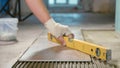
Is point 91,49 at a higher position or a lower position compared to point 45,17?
lower

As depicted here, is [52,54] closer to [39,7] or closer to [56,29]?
[56,29]

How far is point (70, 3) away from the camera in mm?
6969

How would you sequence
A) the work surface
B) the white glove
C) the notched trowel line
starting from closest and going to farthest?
1. the notched trowel line
2. the work surface
3. the white glove

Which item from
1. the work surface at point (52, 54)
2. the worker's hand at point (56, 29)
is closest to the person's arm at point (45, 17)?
the worker's hand at point (56, 29)

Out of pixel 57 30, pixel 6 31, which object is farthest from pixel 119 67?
pixel 6 31

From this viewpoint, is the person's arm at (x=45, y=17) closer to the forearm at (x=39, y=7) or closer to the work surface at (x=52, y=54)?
the forearm at (x=39, y=7)

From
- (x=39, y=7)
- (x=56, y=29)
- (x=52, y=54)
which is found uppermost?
(x=39, y=7)

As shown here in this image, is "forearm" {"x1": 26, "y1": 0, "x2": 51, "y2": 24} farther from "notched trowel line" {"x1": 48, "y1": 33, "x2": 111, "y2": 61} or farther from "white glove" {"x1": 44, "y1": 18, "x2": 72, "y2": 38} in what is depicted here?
"notched trowel line" {"x1": 48, "y1": 33, "x2": 111, "y2": 61}

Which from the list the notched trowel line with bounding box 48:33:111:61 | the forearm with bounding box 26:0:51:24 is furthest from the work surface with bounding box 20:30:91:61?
the forearm with bounding box 26:0:51:24

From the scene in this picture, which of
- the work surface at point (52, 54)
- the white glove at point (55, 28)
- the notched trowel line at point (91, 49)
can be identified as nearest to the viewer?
the notched trowel line at point (91, 49)

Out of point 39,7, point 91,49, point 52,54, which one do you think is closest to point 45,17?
point 39,7

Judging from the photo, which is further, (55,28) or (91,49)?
(55,28)

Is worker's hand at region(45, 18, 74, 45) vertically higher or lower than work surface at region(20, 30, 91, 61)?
higher

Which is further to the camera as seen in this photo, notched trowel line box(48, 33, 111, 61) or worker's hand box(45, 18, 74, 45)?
worker's hand box(45, 18, 74, 45)
